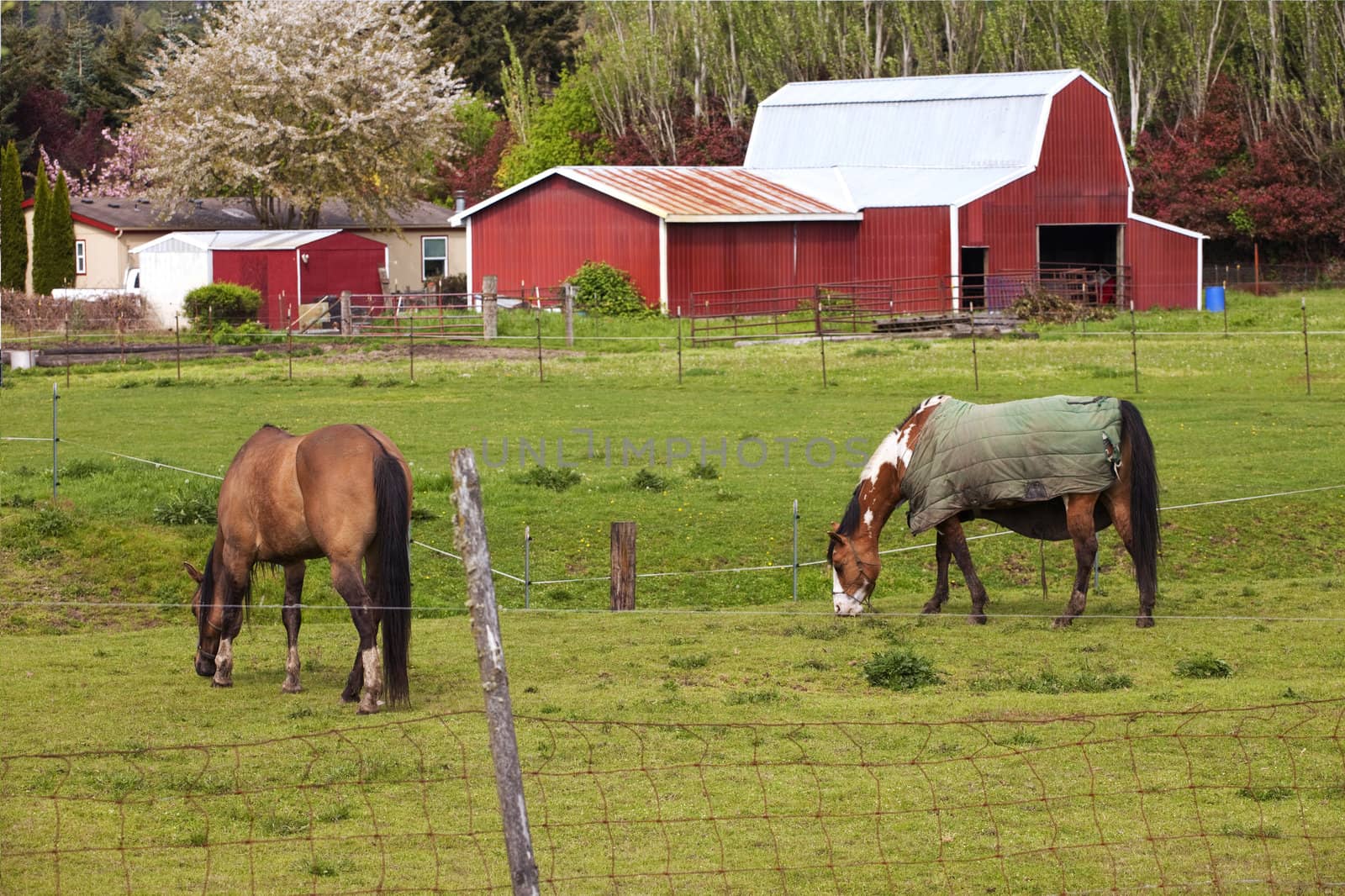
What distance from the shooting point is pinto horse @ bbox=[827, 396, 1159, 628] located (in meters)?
A: 13.1

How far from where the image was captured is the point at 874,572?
13.8 metres

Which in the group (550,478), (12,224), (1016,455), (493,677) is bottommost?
(550,478)

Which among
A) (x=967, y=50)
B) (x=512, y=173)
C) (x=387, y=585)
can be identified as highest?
(x=967, y=50)

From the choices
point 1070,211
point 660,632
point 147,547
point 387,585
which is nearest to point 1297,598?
point 660,632

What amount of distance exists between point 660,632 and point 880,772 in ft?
15.8

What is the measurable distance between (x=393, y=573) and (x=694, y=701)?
2.16 meters

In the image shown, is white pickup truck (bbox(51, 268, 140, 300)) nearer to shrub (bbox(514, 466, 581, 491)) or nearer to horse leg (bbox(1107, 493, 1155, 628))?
shrub (bbox(514, 466, 581, 491))

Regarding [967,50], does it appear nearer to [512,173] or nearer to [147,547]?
[512,173]

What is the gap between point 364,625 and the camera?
10367mm

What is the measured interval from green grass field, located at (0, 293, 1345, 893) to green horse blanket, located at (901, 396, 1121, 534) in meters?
1.12

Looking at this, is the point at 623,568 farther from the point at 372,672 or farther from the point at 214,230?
the point at 214,230

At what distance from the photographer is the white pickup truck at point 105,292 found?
47781 mm

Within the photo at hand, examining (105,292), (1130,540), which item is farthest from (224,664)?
(105,292)

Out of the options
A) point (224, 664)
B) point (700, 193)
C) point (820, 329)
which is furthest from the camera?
point (700, 193)
